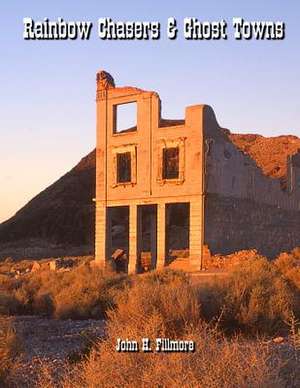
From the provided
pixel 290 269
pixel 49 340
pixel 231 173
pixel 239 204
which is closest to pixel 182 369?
pixel 49 340

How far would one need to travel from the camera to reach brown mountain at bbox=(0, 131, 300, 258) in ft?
164

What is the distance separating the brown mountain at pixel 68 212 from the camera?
164ft

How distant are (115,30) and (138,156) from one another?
17.7m

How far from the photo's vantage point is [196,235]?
2878cm

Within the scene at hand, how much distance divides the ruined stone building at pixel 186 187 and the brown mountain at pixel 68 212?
13.0 meters

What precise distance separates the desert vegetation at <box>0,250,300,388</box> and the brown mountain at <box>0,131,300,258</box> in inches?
1087

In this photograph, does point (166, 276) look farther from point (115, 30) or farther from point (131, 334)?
point (131, 334)

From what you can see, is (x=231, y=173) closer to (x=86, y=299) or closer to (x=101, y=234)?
(x=101, y=234)

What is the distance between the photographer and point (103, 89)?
109 ft

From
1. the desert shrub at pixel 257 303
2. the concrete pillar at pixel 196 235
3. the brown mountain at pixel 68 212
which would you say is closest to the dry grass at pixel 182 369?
the desert shrub at pixel 257 303

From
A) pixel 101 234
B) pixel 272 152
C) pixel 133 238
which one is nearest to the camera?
pixel 133 238

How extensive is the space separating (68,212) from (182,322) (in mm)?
53278

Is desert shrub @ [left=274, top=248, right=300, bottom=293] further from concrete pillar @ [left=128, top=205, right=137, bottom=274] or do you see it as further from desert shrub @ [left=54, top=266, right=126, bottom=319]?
concrete pillar @ [left=128, top=205, right=137, bottom=274]

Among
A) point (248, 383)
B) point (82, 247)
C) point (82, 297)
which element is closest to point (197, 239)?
point (82, 297)
